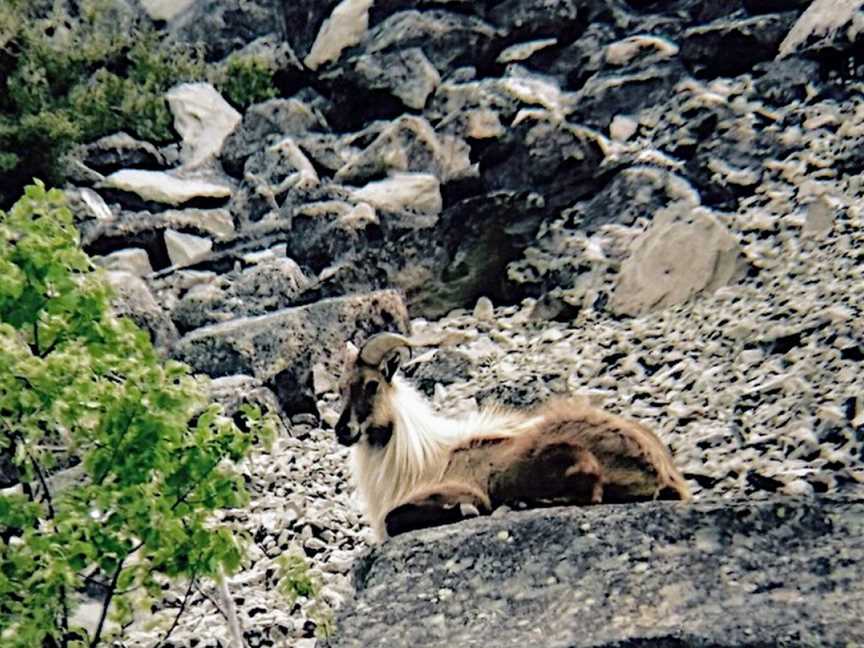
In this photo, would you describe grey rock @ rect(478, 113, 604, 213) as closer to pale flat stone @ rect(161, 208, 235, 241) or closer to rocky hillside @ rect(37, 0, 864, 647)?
rocky hillside @ rect(37, 0, 864, 647)

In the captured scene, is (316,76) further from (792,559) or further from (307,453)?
(792,559)

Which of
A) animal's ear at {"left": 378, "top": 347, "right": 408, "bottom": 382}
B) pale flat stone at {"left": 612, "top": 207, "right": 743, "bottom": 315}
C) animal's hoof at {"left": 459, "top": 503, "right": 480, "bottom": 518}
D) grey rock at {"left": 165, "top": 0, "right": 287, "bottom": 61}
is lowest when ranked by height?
pale flat stone at {"left": 612, "top": 207, "right": 743, "bottom": 315}

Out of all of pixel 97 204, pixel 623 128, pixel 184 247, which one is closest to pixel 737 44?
pixel 623 128

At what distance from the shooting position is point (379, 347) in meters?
6.78

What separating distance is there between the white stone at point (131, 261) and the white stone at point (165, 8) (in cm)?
813

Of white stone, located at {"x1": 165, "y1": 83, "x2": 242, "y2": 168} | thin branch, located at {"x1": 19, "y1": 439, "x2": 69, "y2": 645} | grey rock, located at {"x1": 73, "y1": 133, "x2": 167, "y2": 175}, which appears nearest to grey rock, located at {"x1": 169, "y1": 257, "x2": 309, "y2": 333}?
grey rock, located at {"x1": 73, "y1": 133, "x2": 167, "y2": 175}

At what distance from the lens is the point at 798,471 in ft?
22.3

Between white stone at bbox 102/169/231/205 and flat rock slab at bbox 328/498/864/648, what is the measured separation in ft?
34.2

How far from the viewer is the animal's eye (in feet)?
22.4

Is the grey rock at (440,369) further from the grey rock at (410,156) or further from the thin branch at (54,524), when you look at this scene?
the thin branch at (54,524)

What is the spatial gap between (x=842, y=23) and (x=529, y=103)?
4059 millimetres

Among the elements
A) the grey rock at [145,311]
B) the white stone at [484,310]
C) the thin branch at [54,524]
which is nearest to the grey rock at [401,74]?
the white stone at [484,310]

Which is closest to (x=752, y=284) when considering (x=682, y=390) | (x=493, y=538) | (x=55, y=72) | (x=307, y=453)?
(x=682, y=390)

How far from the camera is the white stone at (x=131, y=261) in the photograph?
13078 mm
